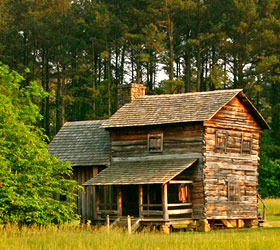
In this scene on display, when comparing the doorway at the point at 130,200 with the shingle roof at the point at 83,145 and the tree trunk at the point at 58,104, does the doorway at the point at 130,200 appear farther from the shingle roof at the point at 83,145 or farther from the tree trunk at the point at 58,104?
the tree trunk at the point at 58,104

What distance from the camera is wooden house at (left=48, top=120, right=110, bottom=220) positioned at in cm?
4219

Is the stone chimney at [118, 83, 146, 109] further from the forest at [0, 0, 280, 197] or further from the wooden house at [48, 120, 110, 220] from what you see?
the forest at [0, 0, 280, 197]

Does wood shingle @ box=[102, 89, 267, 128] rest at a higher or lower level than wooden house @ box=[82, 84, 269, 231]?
higher

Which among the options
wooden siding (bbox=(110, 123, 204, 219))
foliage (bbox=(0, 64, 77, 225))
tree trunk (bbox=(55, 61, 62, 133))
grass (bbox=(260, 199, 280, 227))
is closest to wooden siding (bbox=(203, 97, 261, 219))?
wooden siding (bbox=(110, 123, 204, 219))

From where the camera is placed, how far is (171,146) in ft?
131

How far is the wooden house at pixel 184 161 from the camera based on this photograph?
3862 cm

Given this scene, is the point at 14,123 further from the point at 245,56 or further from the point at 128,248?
the point at 245,56

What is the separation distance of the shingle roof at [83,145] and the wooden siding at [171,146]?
119 centimetres


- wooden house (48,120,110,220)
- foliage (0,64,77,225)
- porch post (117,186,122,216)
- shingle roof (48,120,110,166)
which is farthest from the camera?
shingle roof (48,120,110,166)

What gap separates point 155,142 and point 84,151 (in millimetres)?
5013

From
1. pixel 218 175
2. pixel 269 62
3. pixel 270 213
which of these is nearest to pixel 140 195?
→ pixel 218 175

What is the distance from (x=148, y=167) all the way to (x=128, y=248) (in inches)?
724

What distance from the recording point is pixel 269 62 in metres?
65.1

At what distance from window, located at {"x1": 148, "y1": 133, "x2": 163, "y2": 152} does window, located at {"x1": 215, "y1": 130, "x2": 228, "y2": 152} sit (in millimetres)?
2917
